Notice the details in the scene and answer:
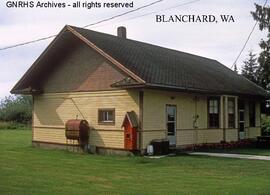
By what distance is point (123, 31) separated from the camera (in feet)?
91.4

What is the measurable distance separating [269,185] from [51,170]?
6.58 metres

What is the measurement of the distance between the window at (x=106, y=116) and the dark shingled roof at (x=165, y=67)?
7.55 feet

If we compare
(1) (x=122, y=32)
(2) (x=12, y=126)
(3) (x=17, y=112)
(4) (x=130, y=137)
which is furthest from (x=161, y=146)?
(3) (x=17, y=112)

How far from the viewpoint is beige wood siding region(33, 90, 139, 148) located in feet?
67.9

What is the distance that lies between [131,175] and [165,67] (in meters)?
9.98

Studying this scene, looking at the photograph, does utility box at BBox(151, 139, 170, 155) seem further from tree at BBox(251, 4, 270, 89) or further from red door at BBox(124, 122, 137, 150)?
tree at BBox(251, 4, 270, 89)

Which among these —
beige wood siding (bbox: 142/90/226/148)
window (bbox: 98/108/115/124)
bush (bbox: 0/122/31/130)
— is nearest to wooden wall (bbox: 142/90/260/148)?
beige wood siding (bbox: 142/90/226/148)

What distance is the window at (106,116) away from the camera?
2123 centimetres

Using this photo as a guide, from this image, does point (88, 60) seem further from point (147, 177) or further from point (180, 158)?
point (147, 177)

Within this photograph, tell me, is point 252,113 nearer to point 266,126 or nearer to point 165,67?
point 266,126

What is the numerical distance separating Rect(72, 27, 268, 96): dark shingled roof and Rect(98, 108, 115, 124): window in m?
2.30

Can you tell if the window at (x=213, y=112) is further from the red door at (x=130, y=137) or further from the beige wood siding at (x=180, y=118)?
the red door at (x=130, y=137)

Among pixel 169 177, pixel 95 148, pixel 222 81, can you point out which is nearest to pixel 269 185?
pixel 169 177

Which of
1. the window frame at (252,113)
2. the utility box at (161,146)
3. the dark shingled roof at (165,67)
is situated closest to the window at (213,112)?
the dark shingled roof at (165,67)
